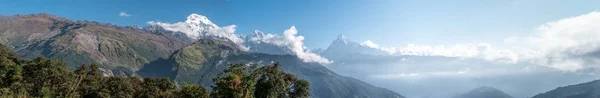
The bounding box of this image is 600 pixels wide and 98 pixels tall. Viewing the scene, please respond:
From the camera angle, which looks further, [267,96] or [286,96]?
[286,96]

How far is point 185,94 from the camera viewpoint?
369 feet

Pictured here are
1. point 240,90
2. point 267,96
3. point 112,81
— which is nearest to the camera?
point 240,90

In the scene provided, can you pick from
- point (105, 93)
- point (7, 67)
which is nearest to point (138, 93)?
point (105, 93)

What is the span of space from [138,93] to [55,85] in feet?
65.5

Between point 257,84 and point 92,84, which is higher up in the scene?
point 92,84

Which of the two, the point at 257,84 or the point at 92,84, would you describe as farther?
the point at 92,84

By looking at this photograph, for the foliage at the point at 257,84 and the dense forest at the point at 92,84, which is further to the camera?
the dense forest at the point at 92,84

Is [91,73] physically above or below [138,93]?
above

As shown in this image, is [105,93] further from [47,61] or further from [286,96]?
[286,96]

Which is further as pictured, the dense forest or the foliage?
the dense forest

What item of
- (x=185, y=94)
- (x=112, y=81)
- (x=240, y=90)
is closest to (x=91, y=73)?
(x=112, y=81)

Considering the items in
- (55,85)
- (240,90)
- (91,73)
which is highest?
(91,73)

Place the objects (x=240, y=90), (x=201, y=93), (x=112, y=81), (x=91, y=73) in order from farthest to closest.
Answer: (x=91, y=73), (x=112, y=81), (x=201, y=93), (x=240, y=90)

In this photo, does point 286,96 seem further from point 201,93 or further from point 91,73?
point 91,73
